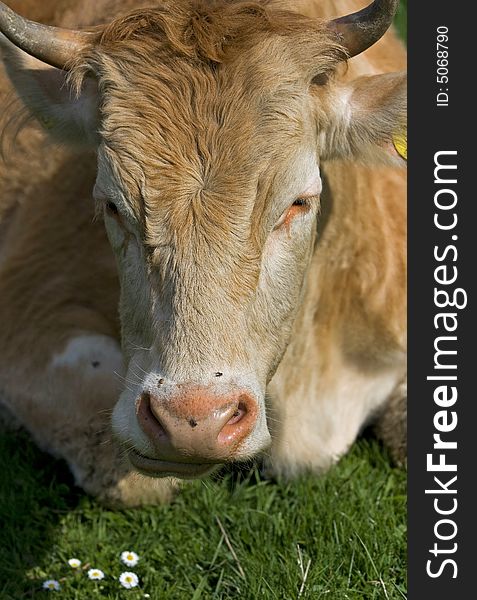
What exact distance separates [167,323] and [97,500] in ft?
5.90

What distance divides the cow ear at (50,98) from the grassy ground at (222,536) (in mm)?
1704

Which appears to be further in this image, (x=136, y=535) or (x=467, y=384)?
(x=136, y=535)

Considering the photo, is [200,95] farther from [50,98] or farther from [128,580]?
[128,580]

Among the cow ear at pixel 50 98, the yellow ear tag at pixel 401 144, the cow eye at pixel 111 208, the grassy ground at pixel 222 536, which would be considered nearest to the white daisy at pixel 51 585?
the grassy ground at pixel 222 536

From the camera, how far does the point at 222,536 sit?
4902 mm

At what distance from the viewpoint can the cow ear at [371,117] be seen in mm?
4449

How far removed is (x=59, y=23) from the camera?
5914 millimetres

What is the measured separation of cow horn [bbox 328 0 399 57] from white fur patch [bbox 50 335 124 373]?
6.80 feet

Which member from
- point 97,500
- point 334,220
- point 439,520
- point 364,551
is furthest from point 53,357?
point 439,520

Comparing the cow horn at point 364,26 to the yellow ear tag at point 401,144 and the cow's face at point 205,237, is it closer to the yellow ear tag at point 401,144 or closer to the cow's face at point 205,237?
the cow's face at point 205,237

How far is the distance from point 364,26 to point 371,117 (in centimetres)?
36

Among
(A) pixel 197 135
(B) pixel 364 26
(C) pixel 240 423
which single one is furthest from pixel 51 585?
(B) pixel 364 26

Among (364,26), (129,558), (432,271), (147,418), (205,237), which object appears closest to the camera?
(147,418)

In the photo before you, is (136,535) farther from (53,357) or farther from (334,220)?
(334,220)
